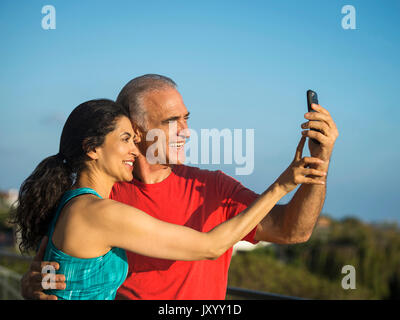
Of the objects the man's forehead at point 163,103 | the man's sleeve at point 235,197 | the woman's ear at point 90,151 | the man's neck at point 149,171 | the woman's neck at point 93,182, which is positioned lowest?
the man's sleeve at point 235,197

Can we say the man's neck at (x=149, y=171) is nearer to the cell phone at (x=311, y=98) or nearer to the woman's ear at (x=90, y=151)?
the woman's ear at (x=90, y=151)

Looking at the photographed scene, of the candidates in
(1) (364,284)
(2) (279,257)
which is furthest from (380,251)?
(2) (279,257)

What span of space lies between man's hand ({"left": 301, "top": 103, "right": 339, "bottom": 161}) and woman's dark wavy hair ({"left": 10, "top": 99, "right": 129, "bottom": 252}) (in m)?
0.87

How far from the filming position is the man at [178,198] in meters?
2.28

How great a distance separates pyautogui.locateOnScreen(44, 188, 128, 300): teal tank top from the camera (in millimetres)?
1874

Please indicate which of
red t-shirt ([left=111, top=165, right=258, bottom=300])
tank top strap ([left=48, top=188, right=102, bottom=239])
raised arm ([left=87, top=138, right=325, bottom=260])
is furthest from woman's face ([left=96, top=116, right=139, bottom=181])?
red t-shirt ([left=111, top=165, right=258, bottom=300])

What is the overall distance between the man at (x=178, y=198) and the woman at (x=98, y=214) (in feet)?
0.73

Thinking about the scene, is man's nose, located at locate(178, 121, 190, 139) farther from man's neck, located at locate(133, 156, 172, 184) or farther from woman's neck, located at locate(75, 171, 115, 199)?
woman's neck, located at locate(75, 171, 115, 199)

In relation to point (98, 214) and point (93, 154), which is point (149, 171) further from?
point (98, 214)

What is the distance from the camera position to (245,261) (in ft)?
102

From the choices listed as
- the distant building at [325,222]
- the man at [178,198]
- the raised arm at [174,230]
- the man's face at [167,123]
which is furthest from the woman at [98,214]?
the distant building at [325,222]

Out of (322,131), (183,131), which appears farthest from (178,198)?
(322,131)

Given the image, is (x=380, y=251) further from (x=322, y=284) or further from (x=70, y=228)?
(x=70, y=228)

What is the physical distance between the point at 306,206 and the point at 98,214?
1049 mm
